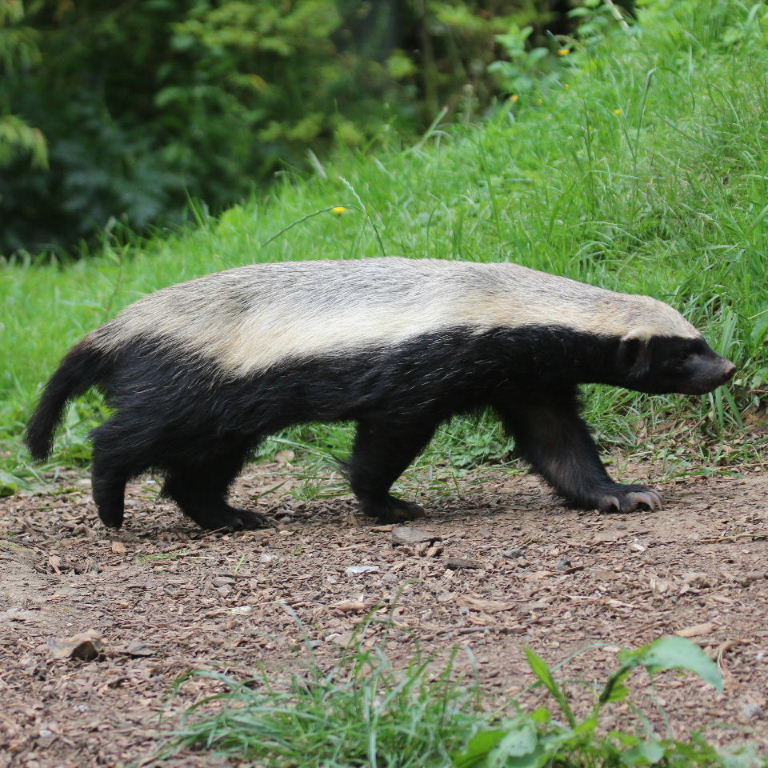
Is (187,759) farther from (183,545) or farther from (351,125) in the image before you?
(351,125)

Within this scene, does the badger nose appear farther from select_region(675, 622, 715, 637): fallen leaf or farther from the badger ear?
select_region(675, 622, 715, 637): fallen leaf

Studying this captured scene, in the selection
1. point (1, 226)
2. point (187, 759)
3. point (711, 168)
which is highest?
point (711, 168)

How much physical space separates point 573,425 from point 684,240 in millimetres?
1371

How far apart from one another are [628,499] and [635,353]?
560mm

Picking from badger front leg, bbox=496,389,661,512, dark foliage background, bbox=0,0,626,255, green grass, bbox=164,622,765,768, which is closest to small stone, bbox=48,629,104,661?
green grass, bbox=164,622,765,768

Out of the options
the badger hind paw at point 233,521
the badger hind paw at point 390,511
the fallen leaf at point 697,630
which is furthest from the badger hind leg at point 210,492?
the fallen leaf at point 697,630

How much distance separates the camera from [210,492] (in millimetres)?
4781

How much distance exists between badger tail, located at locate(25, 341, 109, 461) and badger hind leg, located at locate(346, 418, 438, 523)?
1139 millimetres

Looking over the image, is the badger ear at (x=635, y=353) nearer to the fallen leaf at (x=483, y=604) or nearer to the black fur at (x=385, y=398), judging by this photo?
the black fur at (x=385, y=398)

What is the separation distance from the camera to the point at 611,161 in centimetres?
588

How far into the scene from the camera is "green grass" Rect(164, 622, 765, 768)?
219 centimetres

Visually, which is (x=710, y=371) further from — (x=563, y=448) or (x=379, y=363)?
(x=379, y=363)

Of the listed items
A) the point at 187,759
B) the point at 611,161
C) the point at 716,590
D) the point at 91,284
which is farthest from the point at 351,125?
the point at 187,759

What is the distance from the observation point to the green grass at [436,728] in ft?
7.18
